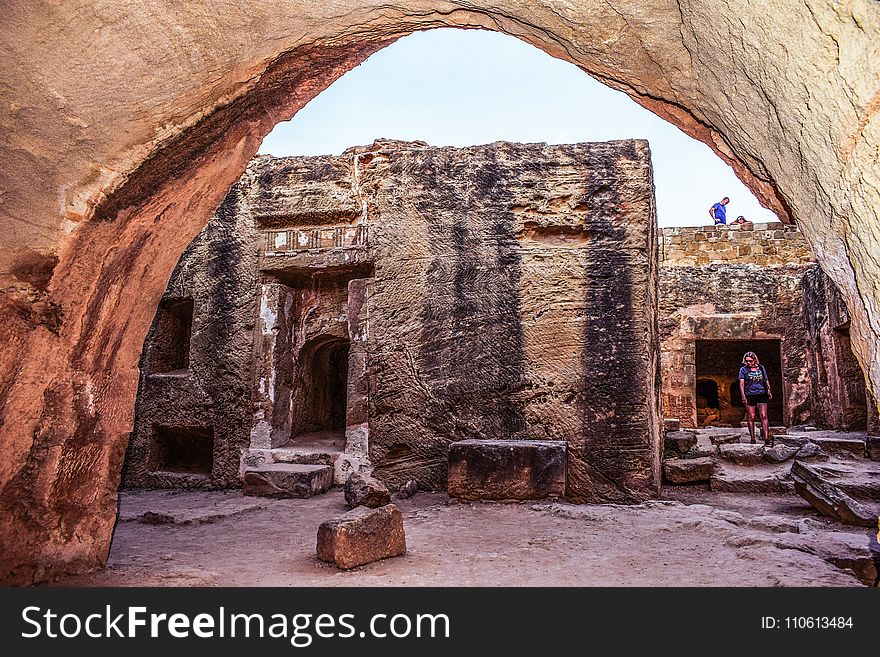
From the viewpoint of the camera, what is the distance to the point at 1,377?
2281 mm

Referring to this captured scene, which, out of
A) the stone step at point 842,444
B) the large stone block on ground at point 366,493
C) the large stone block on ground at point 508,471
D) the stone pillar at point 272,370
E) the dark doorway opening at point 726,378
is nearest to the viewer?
the large stone block on ground at point 366,493

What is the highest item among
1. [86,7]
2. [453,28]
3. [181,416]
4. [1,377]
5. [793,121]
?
[453,28]

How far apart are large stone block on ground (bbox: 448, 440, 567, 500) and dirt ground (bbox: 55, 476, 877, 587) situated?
0.12m

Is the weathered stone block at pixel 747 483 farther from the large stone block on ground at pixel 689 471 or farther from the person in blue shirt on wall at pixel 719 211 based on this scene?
the person in blue shirt on wall at pixel 719 211

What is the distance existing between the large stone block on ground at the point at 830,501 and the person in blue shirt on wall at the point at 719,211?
9133 millimetres

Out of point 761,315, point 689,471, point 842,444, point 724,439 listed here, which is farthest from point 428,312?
point 761,315

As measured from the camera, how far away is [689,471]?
6359mm

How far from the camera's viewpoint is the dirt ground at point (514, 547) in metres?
3.07

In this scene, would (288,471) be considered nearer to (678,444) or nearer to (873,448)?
(678,444)

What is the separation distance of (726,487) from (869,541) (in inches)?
98.4

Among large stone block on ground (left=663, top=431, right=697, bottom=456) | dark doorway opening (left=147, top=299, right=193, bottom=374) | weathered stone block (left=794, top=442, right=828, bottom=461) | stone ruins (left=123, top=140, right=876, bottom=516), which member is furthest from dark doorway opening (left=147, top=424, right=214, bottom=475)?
weathered stone block (left=794, top=442, right=828, bottom=461)

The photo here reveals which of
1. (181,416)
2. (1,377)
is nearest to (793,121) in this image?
(1,377)

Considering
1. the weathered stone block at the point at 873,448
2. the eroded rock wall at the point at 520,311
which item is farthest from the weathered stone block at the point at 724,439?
the eroded rock wall at the point at 520,311

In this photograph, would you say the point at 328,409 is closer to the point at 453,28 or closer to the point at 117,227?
the point at 117,227
